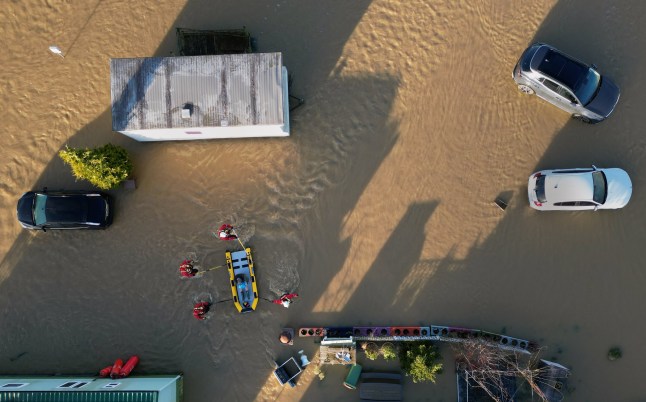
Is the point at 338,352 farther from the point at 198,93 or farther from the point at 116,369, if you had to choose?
the point at 198,93

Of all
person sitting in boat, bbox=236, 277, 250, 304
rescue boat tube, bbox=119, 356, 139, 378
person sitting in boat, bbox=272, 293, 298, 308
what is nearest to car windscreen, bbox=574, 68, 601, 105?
person sitting in boat, bbox=272, 293, 298, 308

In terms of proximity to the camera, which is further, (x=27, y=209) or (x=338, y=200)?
(x=338, y=200)

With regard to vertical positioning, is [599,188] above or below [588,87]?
below

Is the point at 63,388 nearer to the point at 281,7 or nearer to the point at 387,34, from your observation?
the point at 281,7

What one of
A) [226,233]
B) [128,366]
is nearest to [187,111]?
[226,233]

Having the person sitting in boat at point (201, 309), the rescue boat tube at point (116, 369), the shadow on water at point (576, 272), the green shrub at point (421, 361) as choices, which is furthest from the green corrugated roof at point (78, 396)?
the shadow on water at point (576, 272)

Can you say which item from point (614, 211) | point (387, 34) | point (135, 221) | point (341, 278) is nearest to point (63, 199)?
A: point (135, 221)

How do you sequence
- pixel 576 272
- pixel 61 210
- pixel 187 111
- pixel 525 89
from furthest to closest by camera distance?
pixel 525 89 < pixel 576 272 < pixel 61 210 < pixel 187 111
